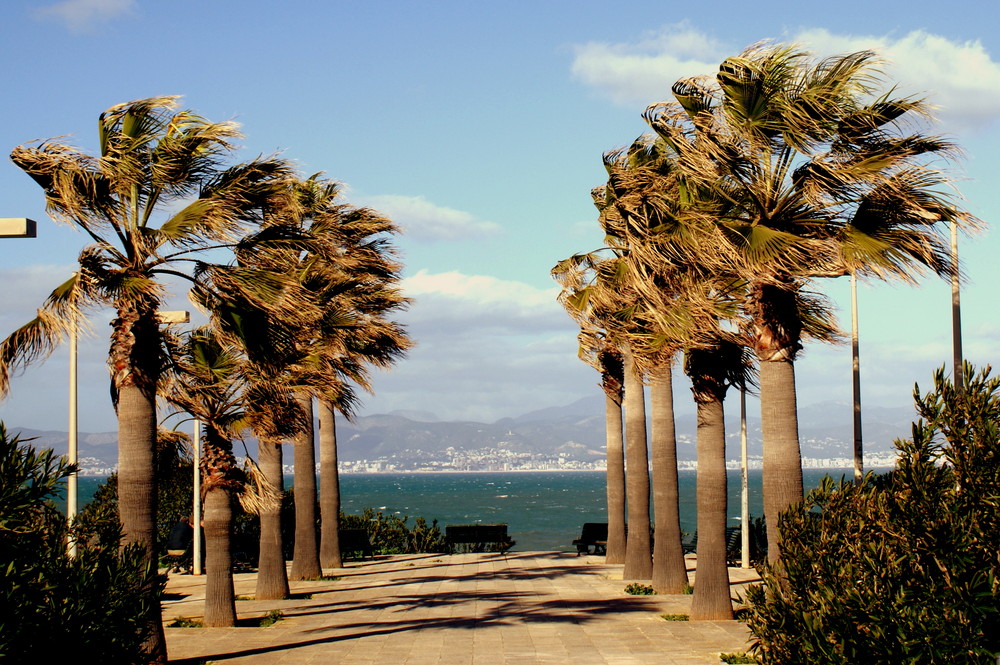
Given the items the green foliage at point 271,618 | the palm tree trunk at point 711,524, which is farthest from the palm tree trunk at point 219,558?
the palm tree trunk at point 711,524

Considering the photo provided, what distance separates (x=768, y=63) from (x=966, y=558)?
688 centimetres

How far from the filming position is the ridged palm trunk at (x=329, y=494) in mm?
29062

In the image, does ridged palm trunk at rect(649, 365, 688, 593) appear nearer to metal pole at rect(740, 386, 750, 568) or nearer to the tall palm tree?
the tall palm tree

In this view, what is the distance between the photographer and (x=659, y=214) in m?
15.7

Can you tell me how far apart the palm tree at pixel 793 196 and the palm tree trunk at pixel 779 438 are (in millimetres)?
13

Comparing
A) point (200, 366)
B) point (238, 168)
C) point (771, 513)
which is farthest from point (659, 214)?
point (200, 366)

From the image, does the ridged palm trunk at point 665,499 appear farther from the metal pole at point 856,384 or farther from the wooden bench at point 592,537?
the wooden bench at point 592,537

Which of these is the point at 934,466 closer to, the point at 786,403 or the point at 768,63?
the point at 786,403

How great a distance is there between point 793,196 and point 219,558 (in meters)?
10.9

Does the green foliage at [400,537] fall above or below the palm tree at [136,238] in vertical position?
below

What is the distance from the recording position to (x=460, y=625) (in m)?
18.2

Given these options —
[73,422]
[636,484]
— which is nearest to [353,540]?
[636,484]

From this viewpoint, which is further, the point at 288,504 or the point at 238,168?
the point at 288,504

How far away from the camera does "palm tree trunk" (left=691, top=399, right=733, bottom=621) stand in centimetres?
1719
